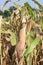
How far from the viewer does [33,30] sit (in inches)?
55.6

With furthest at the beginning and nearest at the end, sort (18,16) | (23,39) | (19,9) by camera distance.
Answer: (18,16), (19,9), (23,39)

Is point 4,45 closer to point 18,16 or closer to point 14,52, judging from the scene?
point 14,52

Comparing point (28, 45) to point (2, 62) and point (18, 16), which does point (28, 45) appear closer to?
point (2, 62)

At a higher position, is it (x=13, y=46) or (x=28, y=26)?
(x=28, y=26)

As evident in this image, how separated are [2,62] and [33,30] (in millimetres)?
235

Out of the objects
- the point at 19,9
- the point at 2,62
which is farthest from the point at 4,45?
the point at 19,9

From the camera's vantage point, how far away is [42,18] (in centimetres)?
150

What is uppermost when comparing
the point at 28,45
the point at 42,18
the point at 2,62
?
the point at 42,18

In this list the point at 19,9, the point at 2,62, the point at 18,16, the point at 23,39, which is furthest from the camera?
the point at 18,16

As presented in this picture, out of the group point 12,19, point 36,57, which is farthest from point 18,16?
point 36,57

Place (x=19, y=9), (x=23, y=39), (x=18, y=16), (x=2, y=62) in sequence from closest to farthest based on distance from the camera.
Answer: (x=23, y=39), (x=2, y=62), (x=19, y=9), (x=18, y=16)

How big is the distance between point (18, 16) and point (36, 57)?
365mm

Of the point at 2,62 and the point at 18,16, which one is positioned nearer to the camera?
the point at 2,62

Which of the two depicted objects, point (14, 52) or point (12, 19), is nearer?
point (14, 52)
